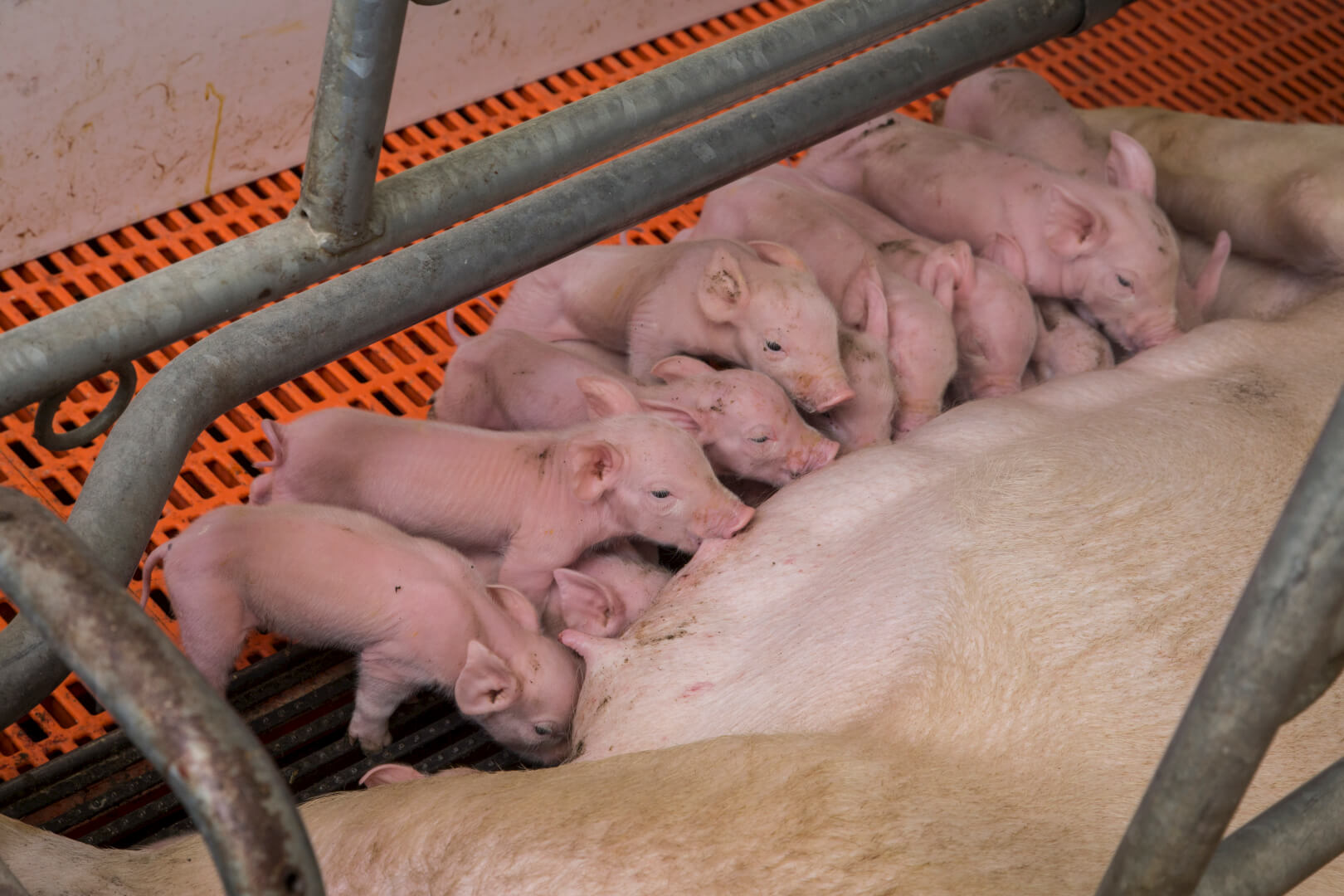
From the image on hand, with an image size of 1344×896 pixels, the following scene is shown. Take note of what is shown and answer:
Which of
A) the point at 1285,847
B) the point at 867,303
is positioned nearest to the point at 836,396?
the point at 867,303

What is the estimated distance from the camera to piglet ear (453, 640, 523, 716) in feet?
6.64

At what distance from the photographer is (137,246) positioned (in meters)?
3.02

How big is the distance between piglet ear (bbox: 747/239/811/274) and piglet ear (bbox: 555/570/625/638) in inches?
30.5

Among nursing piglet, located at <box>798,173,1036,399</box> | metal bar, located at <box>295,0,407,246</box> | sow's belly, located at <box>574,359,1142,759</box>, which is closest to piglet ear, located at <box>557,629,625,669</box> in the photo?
sow's belly, located at <box>574,359,1142,759</box>

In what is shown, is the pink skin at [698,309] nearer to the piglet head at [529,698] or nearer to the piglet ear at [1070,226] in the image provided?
the piglet ear at [1070,226]

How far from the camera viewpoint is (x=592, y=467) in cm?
229

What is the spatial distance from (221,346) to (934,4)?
44.6 inches

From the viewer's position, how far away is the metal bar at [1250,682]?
778 mm

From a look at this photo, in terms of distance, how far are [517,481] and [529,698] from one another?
0.39 m

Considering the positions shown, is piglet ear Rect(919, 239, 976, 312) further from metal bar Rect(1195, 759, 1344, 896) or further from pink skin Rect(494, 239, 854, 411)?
metal bar Rect(1195, 759, 1344, 896)

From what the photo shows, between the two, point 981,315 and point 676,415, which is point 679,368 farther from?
point 981,315

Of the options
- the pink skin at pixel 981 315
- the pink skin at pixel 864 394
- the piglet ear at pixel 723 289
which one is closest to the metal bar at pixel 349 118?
the piglet ear at pixel 723 289

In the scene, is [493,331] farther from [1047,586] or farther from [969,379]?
[1047,586]

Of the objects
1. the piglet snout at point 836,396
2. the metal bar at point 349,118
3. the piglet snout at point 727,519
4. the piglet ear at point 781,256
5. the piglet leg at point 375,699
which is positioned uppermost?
the metal bar at point 349,118
